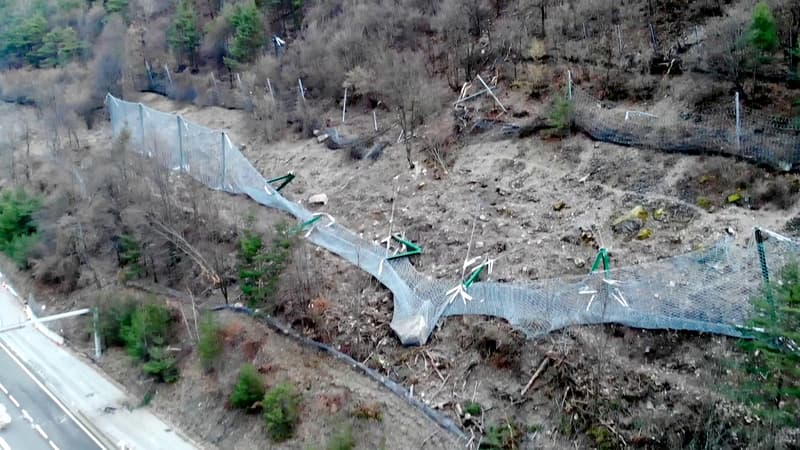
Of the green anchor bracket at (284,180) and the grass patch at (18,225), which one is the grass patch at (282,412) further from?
the grass patch at (18,225)

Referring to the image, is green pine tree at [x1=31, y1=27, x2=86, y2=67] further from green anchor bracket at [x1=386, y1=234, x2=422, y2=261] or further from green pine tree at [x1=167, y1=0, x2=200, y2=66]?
green anchor bracket at [x1=386, y1=234, x2=422, y2=261]

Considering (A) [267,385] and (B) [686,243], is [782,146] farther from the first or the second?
(A) [267,385]

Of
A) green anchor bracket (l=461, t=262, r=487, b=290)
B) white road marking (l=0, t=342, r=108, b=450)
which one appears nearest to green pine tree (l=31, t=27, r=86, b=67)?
white road marking (l=0, t=342, r=108, b=450)

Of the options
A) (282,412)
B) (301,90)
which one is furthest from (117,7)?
(282,412)

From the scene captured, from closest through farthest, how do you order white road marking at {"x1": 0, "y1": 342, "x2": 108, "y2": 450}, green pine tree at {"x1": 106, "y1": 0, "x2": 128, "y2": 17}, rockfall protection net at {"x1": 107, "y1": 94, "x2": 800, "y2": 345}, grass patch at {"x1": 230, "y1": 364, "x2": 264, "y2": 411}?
rockfall protection net at {"x1": 107, "y1": 94, "x2": 800, "y2": 345}, grass patch at {"x1": 230, "y1": 364, "x2": 264, "y2": 411}, white road marking at {"x1": 0, "y1": 342, "x2": 108, "y2": 450}, green pine tree at {"x1": 106, "y1": 0, "x2": 128, "y2": 17}

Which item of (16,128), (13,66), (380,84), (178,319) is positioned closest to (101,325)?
(178,319)

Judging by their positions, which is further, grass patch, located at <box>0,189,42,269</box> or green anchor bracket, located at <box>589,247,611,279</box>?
grass patch, located at <box>0,189,42,269</box>

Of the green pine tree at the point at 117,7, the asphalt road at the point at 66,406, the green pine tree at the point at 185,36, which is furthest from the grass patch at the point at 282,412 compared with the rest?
the green pine tree at the point at 117,7
